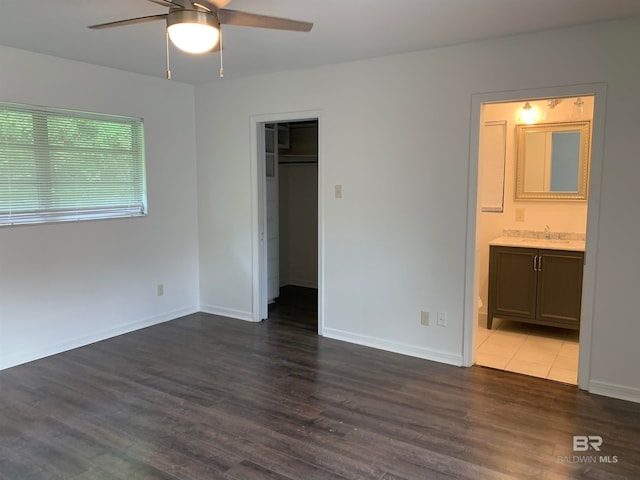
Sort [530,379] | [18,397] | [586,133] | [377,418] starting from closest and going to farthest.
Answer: [377,418] < [18,397] < [530,379] < [586,133]

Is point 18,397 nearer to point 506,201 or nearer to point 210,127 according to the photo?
point 210,127

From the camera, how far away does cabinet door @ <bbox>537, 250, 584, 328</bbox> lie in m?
4.30

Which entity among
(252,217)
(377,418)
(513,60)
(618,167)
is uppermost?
(513,60)

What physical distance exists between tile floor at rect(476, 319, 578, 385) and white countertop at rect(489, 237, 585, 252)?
85cm

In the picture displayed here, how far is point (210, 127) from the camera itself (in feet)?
16.6

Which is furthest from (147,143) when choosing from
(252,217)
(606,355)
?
(606,355)

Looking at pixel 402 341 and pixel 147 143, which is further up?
pixel 147 143

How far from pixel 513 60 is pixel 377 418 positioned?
2597 millimetres

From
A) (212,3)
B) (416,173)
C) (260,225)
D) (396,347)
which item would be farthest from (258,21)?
(396,347)

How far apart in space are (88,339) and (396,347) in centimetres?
272

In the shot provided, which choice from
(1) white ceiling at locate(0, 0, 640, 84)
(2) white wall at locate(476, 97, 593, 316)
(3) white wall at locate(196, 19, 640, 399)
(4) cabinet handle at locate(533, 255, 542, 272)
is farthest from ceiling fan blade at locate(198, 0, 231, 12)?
(4) cabinet handle at locate(533, 255, 542, 272)

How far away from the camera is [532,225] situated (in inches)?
192

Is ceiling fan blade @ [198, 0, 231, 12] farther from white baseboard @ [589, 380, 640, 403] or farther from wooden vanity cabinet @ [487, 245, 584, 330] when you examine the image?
wooden vanity cabinet @ [487, 245, 584, 330]

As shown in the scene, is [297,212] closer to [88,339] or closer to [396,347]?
[396,347]
